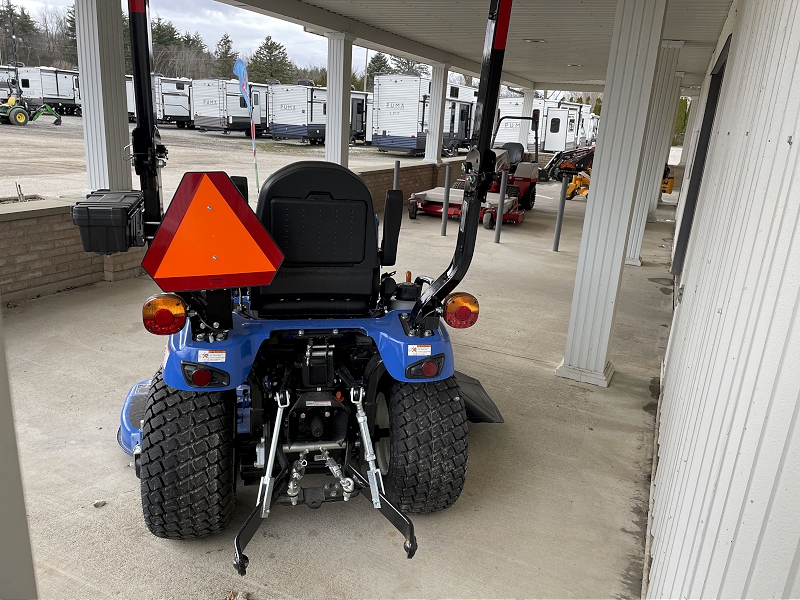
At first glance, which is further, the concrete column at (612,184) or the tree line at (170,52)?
the tree line at (170,52)

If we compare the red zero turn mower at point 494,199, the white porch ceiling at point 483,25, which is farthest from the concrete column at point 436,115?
the red zero turn mower at point 494,199

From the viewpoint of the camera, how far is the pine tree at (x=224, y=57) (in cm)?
6134

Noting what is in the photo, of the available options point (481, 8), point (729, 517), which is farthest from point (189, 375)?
point (481, 8)

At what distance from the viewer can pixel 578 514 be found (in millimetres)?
3133

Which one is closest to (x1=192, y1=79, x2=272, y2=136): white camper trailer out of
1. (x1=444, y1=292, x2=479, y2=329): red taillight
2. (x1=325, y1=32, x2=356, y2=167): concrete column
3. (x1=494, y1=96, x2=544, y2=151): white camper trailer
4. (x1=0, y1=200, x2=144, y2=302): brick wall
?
(x1=494, y1=96, x2=544, y2=151): white camper trailer

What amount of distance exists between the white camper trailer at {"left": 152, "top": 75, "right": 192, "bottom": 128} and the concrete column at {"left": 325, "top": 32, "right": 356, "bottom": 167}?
22.1m

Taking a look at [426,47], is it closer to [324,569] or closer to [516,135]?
[324,569]

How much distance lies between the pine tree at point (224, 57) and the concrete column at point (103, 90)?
54.4 meters

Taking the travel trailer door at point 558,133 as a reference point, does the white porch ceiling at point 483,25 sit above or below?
above

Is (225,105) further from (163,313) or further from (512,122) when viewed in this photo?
(163,313)

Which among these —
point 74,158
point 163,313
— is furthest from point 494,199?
point 74,158

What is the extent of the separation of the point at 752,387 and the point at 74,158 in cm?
1981

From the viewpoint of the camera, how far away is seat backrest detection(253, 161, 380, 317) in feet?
8.69

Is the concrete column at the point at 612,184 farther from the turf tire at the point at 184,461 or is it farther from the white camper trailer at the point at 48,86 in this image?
the white camper trailer at the point at 48,86
